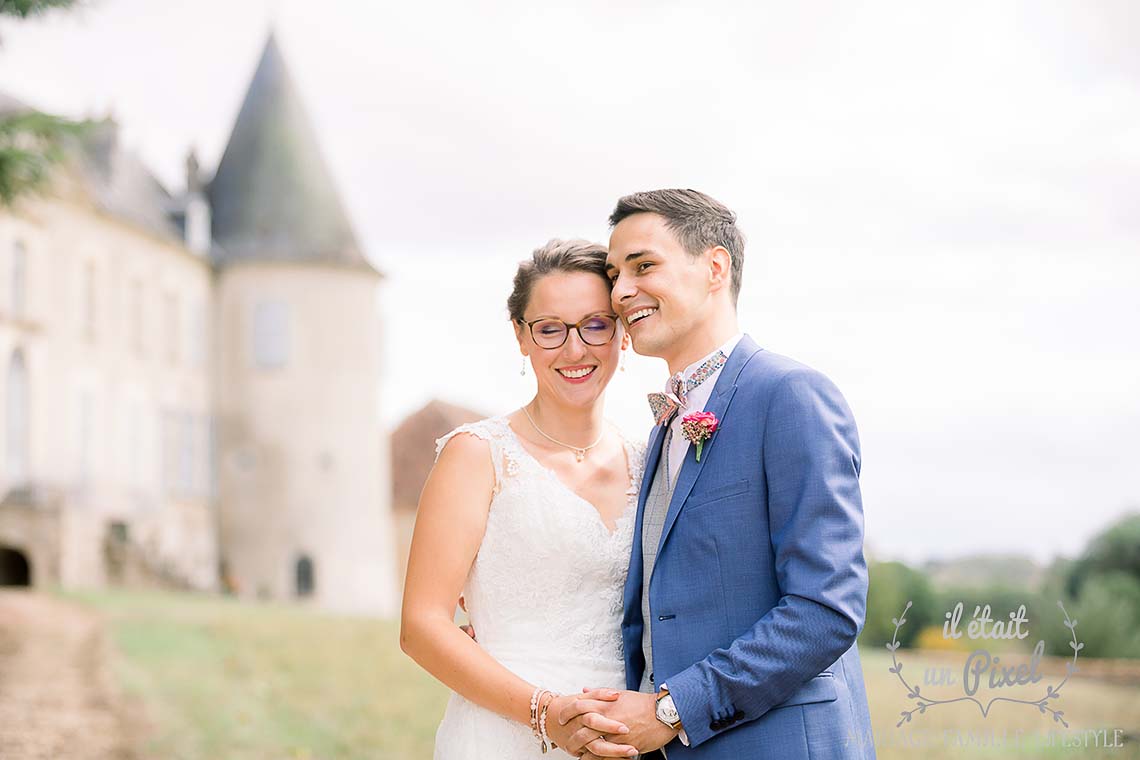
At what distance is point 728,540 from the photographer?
3.10 metres

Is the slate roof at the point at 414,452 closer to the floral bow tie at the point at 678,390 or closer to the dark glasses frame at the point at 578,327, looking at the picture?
the dark glasses frame at the point at 578,327

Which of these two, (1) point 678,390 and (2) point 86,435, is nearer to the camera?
(1) point 678,390

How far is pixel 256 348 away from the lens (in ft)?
96.5

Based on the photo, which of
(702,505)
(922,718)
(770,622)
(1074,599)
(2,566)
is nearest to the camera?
(770,622)

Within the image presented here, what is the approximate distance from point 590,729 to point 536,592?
63 cm

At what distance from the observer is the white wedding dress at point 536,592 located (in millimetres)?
3619

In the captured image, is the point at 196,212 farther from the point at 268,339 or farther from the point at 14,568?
the point at 14,568

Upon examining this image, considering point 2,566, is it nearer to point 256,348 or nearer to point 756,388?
point 256,348

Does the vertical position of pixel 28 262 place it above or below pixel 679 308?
above

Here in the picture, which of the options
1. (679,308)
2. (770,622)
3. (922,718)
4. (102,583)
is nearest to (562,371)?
(679,308)

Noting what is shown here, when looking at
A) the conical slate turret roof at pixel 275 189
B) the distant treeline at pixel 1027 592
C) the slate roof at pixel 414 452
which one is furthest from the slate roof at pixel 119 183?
the distant treeline at pixel 1027 592

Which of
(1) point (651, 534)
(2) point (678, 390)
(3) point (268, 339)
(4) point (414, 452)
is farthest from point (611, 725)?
(4) point (414, 452)

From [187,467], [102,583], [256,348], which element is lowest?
[102,583]

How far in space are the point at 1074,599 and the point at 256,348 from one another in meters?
22.4
